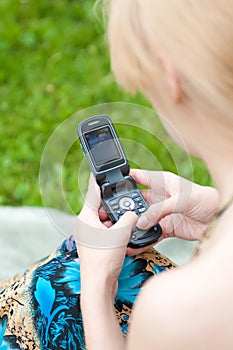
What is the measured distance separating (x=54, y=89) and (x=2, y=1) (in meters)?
0.50

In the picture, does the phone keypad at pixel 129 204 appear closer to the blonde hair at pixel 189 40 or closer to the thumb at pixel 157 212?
the thumb at pixel 157 212

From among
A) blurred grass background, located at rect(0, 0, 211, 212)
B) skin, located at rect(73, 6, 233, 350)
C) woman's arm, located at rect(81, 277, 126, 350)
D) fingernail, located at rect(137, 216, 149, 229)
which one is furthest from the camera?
blurred grass background, located at rect(0, 0, 211, 212)

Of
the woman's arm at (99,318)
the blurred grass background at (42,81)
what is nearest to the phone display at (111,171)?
the woman's arm at (99,318)

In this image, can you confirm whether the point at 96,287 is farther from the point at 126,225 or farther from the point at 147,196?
the point at 147,196

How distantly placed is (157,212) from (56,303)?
201 mm

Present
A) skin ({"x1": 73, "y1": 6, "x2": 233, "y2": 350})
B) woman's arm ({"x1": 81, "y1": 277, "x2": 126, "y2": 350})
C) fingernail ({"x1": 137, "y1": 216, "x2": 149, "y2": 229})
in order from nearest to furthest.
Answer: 1. skin ({"x1": 73, "y1": 6, "x2": 233, "y2": 350})
2. woman's arm ({"x1": 81, "y1": 277, "x2": 126, "y2": 350})
3. fingernail ({"x1": 137, "y1": 216, "x2": 149, "y2": 229})

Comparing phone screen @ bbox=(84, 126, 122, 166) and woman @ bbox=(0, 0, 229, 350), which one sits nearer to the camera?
woman @ bbox=(0, 0, 229, 350)

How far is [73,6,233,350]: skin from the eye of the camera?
74 centimetres

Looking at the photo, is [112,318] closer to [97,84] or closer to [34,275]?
[34,275]

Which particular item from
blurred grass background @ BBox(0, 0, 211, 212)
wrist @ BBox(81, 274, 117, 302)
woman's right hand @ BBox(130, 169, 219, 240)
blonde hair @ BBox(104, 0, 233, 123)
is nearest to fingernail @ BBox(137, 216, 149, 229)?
woman's right hand @ BBox(130, 169, 219, 240)

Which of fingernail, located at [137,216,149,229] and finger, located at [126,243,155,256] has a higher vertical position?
fingernail, located at [137,216,149,229]

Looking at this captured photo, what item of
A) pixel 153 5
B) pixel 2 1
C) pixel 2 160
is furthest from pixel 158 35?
pixel 2 1

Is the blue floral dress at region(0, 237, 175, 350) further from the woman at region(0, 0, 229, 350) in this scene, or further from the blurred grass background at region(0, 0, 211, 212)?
the blurred grass background at region(0, 0, 211, 212)

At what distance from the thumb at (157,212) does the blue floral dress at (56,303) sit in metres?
0.07
